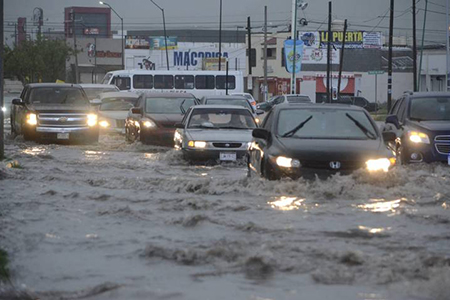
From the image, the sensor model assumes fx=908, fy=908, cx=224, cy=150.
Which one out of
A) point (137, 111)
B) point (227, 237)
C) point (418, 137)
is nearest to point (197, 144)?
point (418, 137)

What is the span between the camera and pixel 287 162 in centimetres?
1229

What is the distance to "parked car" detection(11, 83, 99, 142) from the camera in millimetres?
25406

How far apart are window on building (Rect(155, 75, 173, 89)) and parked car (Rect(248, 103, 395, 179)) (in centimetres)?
4910

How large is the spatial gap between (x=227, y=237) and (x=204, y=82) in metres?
55.4

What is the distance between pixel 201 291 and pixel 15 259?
7.77 feet

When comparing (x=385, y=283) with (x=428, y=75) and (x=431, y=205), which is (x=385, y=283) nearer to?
(x=431, y=205)

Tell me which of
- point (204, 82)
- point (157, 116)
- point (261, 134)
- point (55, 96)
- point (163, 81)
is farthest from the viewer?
point (204, 82)

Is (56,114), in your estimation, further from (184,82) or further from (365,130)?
(184,82)

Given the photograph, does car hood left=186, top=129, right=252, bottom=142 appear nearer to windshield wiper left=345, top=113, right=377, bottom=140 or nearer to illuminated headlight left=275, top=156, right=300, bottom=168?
windshield wiper left=345, top=113, right=377, bottom=140

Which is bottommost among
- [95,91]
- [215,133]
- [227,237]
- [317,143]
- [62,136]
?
[227,237]

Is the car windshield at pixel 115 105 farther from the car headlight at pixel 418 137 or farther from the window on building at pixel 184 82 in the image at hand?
the window on building at pixel 184 82

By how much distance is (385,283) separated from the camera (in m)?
7.46

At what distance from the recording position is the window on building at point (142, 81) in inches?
2443

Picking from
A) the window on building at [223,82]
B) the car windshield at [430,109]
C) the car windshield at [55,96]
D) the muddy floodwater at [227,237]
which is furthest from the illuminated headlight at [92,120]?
the window on building at [223,82]
